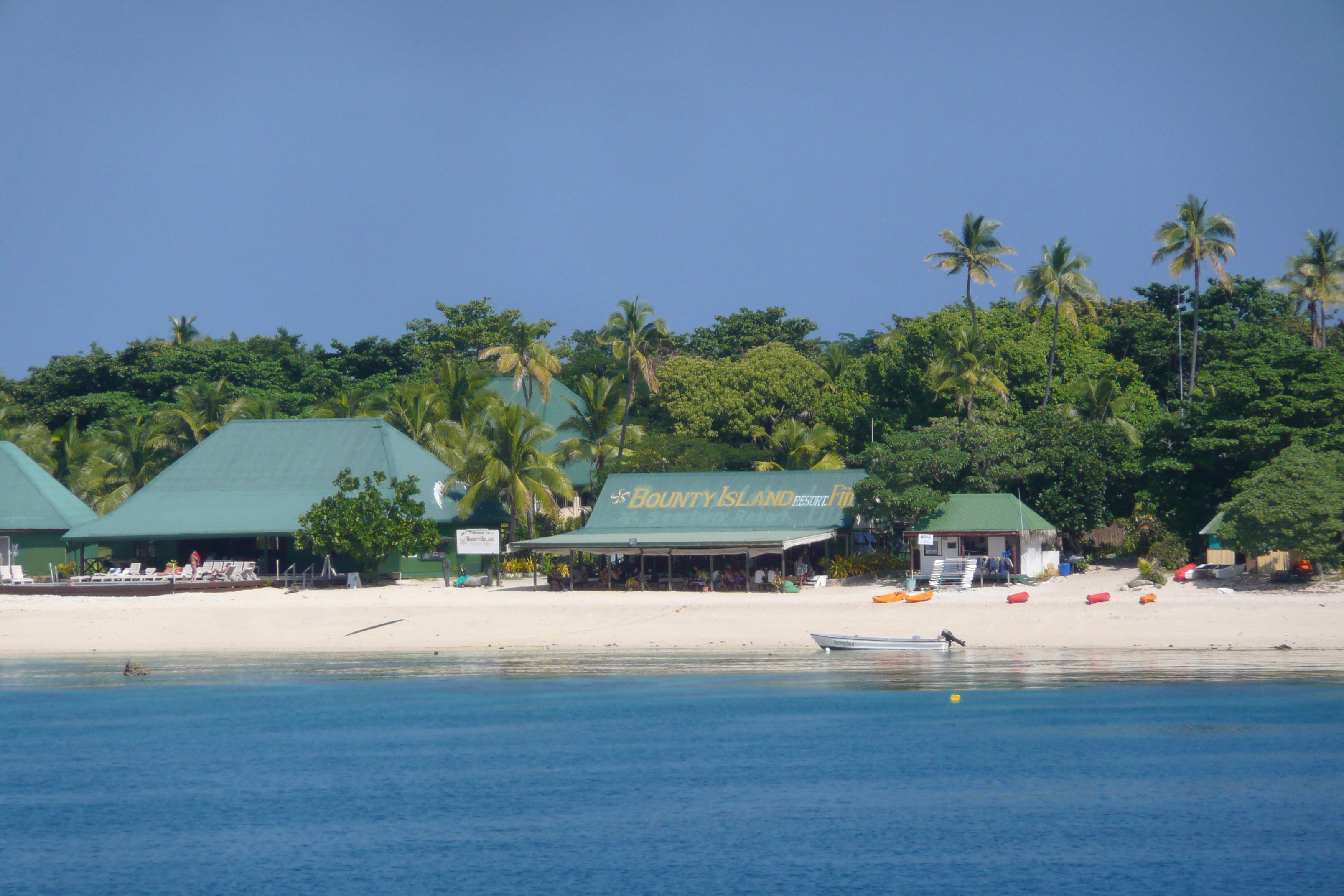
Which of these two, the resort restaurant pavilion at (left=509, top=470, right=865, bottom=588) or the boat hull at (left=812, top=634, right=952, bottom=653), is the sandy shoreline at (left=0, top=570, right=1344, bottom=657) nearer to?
the boat hull at (left=812, top=634, right=952, bottom=653)

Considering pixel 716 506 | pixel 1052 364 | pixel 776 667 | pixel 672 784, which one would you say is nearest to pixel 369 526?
pixel 716 506

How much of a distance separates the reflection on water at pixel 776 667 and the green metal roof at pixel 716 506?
796 cm

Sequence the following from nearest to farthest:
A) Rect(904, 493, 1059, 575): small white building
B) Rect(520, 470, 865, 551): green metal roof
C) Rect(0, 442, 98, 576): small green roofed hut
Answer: Rect(904, 493, 1059, 575): small white building < Rect(520, 470, 865, 551): green metal roof < Rect(0, 442, 98, 576): small green roofed hut

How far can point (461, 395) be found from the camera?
5384cm

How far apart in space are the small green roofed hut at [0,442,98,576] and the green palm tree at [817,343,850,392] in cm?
3264

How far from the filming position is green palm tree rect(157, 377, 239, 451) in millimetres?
56156

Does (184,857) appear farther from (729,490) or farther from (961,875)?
(729,490)

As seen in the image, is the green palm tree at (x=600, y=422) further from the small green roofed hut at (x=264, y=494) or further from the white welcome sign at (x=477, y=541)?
the white welcome sign at (x=477, y=541)

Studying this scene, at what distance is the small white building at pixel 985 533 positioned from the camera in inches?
1507

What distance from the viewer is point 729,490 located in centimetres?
4369

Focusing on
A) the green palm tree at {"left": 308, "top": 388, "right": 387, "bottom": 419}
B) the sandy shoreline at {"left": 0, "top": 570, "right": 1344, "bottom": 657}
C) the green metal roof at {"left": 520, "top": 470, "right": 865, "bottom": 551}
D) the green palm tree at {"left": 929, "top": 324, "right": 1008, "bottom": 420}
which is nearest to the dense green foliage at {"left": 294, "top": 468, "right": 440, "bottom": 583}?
the sandy shoreline at {"left": 0, "top": 570, "right": 1344, "bottom": 657}

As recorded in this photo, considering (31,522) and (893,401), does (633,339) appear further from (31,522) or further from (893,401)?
(31,522)

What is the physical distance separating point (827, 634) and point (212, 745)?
50.8ft

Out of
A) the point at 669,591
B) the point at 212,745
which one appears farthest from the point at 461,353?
the point at 212,745
